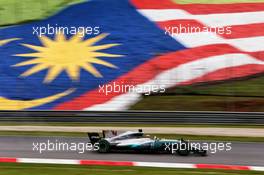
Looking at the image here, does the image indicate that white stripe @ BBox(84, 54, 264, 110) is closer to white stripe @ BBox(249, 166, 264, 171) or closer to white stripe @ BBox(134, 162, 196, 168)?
white stripe @ BBox(134, 162, 196, 168)

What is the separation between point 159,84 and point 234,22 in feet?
14.4

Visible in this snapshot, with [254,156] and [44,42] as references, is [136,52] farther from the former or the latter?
[254,156]

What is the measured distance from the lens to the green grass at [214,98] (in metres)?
16.8

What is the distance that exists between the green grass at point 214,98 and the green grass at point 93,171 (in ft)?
29.7

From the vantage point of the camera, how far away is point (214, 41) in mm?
19453

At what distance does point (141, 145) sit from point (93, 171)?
1853 millimetres

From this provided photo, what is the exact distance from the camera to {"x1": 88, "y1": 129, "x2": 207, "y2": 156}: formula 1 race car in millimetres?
9266

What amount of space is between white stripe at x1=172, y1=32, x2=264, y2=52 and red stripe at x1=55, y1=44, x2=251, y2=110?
0.69 feet

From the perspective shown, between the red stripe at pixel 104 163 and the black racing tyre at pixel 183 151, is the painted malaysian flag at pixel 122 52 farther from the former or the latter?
the red stripe at pixel 104 163

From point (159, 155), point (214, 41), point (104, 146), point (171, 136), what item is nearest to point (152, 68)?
point (214, 41)

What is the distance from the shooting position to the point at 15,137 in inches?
472

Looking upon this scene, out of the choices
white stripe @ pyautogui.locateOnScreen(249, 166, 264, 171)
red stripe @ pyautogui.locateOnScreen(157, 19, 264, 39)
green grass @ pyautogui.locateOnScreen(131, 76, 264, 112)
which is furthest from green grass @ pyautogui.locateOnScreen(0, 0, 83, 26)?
white stripe @ pyautogui.locateOnScreen(249, 166, 264, 171)

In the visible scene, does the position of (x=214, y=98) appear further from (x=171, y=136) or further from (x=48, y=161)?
(x=48, y=161)

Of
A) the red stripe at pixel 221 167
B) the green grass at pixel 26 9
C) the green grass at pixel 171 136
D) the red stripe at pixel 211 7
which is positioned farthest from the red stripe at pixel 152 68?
the red stripe at pixel 221 167
